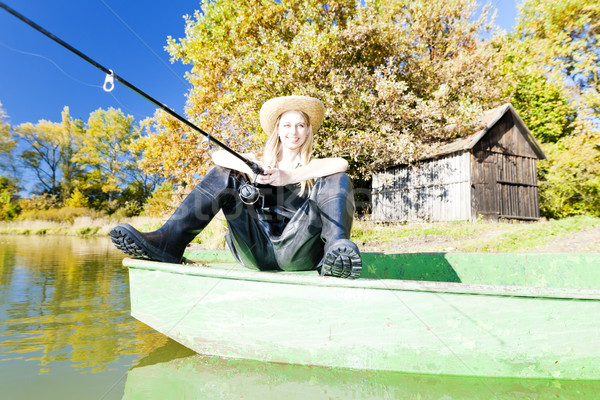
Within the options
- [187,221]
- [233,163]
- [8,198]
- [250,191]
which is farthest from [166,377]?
[8,198]

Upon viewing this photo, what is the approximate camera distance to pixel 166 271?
1875 mm

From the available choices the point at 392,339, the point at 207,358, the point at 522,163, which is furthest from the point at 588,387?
the point at 522,163

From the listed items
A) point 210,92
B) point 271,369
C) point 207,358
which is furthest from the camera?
point 210,92

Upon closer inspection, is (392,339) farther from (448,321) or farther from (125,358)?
(125,358)

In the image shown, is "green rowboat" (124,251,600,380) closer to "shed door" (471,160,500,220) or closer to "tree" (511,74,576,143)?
"shed door" (471,160,500,220)

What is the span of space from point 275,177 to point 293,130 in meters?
0.52

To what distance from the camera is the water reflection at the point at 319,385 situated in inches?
63.4

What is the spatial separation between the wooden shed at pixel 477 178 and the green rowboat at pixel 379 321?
444 inches

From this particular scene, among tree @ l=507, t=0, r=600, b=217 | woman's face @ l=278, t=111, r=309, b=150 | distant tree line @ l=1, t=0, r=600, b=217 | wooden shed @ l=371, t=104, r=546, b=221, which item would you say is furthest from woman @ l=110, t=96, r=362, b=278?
tree @ l=507, t=0, r=600, b=217

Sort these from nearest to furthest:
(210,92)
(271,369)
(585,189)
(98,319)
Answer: (271,369), (98,319), (210,92), (585,189)

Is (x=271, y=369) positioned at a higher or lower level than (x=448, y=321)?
lower

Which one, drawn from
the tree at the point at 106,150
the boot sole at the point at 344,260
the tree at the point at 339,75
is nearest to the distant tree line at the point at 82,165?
the tree at the point at 106,150

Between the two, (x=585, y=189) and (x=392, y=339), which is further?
(x=585, y=189)

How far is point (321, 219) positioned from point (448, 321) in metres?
0.84
